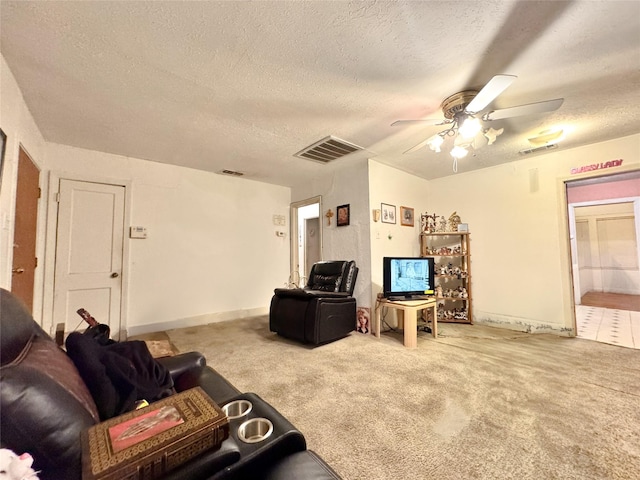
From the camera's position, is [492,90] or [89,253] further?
[89,253]

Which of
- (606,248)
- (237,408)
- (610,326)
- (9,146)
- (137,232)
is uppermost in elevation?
(9,146)

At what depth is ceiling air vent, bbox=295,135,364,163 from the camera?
10.2 ft

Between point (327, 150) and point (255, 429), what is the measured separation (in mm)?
3061

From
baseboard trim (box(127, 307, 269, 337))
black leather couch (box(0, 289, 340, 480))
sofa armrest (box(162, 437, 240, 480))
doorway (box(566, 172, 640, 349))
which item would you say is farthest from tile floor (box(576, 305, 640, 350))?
baseboard trim (box(127, 307, 269, 337))

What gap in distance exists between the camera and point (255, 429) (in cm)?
90

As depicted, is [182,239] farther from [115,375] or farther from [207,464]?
[207,464]

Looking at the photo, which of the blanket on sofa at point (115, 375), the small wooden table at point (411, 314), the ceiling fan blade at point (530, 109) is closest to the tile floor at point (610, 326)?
the small wooden table at point (411, 314)

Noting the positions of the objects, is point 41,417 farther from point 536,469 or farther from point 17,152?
point 17,152

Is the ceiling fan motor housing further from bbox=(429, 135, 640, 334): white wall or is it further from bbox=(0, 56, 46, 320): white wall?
bbox=(0, 56, 46, 320): white wall

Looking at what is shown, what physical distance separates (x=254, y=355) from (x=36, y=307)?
95.1 inches

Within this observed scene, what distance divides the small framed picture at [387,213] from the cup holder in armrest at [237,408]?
10.3ft

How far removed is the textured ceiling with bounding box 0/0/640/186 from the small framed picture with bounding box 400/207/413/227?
1375 mm

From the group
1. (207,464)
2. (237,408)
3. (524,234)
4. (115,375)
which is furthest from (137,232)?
(524,234)

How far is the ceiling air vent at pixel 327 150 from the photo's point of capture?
3115mm
